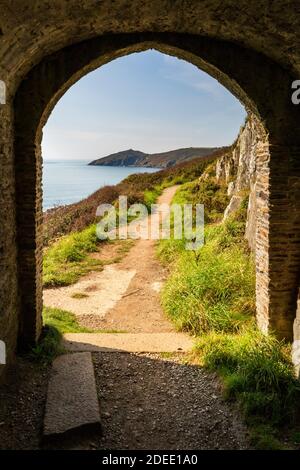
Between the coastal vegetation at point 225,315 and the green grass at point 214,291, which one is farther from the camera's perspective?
the green grass at point 214,291

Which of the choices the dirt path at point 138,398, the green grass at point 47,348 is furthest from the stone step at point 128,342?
the green grass at point 47,348

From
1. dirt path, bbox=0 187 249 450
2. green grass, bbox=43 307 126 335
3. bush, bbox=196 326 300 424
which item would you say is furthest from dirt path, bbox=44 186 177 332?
bush, bbox=196 326 300 424

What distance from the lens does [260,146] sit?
211 inches

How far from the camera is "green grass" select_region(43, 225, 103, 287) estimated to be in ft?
31.0

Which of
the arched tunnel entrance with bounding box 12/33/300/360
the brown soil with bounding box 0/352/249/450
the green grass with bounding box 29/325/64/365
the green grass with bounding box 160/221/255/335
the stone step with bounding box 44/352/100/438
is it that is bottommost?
the brown soil with bounding box 0/352/249/450

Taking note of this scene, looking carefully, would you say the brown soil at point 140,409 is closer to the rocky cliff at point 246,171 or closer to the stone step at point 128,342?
the stone step at point 128,342

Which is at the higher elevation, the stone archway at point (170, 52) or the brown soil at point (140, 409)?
the stone archway at point (170, 52)

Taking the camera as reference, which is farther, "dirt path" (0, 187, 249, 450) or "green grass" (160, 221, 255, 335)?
"green grass" (160, 221, 255, 335)

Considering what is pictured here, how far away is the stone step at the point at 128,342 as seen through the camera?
18.5 ft

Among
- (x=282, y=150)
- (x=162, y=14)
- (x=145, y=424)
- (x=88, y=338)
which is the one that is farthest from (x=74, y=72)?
(x=145, y=424)

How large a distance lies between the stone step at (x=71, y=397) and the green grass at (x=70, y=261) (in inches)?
173

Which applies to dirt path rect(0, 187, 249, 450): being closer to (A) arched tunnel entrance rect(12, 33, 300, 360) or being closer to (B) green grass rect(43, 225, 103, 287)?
(A) arched tunnel entrance rect(12, 33, 300, 360)

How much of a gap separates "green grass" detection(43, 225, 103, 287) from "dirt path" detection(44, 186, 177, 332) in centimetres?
31
